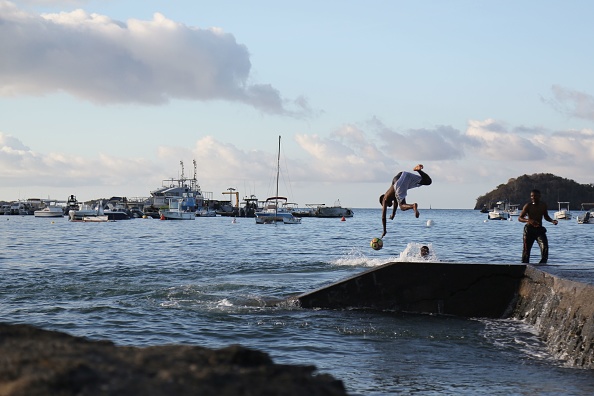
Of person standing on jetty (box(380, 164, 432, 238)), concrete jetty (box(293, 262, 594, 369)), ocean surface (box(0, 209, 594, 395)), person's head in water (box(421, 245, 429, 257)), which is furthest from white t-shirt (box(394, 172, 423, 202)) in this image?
person's head in water (box(421, 245, 429, 257))

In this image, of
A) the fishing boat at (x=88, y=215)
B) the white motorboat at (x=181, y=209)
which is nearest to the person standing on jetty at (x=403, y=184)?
the fishing boat at (x=88, y=215)

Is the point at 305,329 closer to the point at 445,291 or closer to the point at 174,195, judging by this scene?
the point at 445,291

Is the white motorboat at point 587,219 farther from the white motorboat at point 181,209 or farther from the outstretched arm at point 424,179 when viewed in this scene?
the outstretched arm at point 424,179

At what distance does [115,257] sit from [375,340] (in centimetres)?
2447

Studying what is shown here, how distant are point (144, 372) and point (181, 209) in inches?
5238

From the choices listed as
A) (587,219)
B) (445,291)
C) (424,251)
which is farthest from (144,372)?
(587,219)

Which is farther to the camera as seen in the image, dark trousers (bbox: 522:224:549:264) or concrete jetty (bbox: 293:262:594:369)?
dark trousers (bbox: 522:224:549:264)

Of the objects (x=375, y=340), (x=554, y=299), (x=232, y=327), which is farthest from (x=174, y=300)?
(x=554, y=299)

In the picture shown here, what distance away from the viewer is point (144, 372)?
376 cm

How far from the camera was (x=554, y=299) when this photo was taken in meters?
12.3

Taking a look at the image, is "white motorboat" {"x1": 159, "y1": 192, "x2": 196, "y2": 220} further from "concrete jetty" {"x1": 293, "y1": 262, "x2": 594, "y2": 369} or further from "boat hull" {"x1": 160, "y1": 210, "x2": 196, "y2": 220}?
"concrete jetty" {"x1": 293, "y1": 262, "x2": 594, "y2": 369}

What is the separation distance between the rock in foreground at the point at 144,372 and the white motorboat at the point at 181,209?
119798mm

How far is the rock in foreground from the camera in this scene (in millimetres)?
3578

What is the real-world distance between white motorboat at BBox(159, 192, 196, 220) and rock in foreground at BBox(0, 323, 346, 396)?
11980 centimetres
